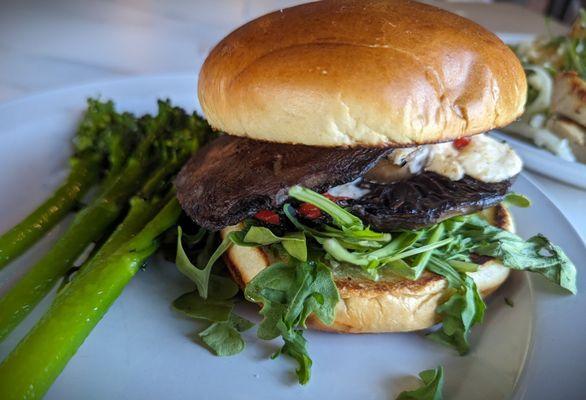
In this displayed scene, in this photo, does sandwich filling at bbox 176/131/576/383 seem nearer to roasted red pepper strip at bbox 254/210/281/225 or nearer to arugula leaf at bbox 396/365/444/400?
roasted red pepper strip at bbox 254/210/281/225

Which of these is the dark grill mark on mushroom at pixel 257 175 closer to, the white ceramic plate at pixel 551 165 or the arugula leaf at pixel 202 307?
the arugula leaf at pixel 202 307

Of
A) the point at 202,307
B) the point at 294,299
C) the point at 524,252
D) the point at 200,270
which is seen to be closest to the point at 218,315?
the point at 202,307

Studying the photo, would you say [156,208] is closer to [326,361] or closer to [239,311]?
[239,311]

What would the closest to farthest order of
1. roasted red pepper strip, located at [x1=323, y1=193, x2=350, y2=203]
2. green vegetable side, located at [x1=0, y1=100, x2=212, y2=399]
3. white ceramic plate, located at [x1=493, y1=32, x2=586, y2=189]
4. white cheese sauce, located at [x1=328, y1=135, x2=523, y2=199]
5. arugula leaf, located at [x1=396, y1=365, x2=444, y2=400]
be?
green vegetable side, located at [x1=0, y1=100, x2=212, y2=399]
arugula leaf, located at [x1=396, y1=365, x2=444, y2=400]
roasted red pepper strip, located at [x1=323, y1=193, x2=350, y2=203]
white cheese sauce, located at [x1=328, y1=135, x2=523, y2=199]
white ceramic plate, located at [x1=493, y1=32, x2=586, y2=189]

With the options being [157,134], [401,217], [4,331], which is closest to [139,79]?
[157,134]

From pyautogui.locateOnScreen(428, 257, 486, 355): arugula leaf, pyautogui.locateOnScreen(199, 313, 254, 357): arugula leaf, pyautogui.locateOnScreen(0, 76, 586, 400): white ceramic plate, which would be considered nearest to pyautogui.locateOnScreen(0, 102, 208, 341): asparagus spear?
pyautogui.locateOnScreen(0, 76, 586, 400): white ceramic plate

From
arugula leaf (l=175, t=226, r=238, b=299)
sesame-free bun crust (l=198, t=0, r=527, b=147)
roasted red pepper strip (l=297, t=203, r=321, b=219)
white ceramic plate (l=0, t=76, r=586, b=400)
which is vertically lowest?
white ceramic plate (l=0, t=76, r=586, b=400)
